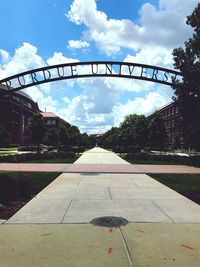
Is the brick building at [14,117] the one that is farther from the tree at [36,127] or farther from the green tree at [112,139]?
the green tree at [112,139]

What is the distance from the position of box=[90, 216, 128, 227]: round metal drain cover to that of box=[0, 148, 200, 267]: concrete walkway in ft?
0.64

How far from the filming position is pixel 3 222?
26.0 feet

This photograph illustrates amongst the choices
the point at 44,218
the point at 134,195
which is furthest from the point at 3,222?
the point at 134,195

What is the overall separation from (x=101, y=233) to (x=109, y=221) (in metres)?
1.10

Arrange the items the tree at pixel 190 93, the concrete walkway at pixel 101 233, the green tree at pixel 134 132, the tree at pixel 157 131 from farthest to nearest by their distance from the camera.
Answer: the green tree at pixel 134 132 < the tree at pixel 157 131 < the tree at pixel 190 93 < the concrete walkway at pixel 101 233

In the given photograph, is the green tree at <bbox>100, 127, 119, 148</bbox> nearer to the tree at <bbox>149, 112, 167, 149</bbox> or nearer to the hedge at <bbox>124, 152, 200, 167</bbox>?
the tree at <bbox>149, 112, 167, 149</bbox>

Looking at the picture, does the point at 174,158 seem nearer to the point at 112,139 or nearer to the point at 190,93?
the point at 190,93

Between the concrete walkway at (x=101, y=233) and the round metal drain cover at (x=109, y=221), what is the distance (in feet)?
0.64

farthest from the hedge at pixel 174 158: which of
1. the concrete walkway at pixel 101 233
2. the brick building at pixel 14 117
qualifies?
the brick building at pixel 14 117

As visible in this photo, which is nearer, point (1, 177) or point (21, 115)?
point (1, 177)

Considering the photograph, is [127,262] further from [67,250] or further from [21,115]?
[21,115]

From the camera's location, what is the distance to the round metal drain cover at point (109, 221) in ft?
25.2

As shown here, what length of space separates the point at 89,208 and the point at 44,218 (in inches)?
61.0

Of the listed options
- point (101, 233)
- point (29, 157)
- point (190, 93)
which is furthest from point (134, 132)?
point (101, 233)
